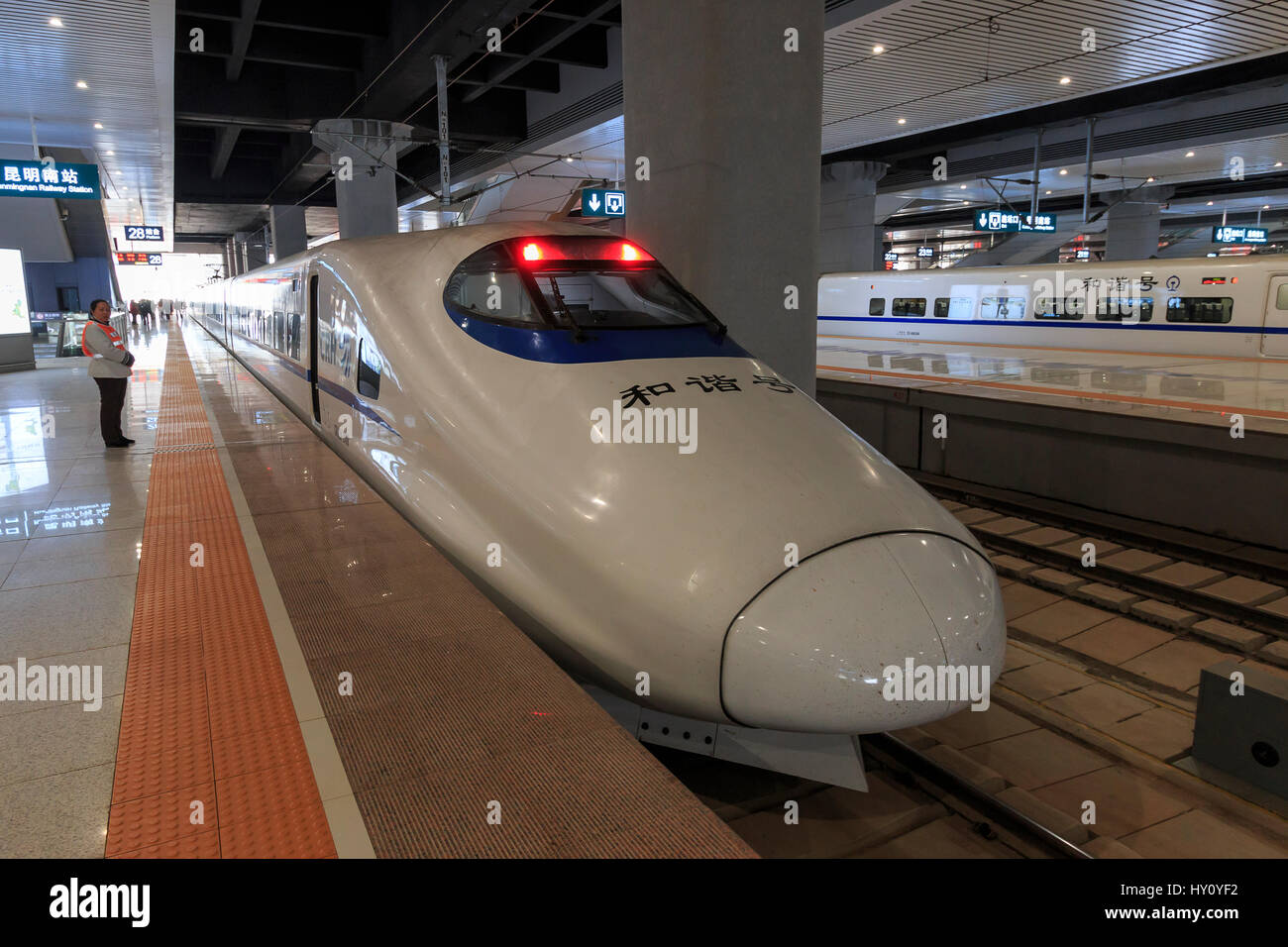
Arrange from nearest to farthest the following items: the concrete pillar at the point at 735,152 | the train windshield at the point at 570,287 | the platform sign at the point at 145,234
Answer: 1. the train windshield at the point at 570,287
2. the concrete pillar at the point at 735,152
3. the platform sign at the point at 145,234

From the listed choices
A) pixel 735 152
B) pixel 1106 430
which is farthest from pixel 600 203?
pixel 735 152

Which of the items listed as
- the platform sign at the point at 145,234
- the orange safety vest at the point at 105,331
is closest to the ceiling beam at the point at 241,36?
the orange safety vest at the point at 105,331

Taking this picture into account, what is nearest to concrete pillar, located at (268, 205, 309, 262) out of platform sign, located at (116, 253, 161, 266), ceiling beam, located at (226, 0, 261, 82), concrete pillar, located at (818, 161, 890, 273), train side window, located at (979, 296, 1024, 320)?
ceiling beam, located at (226, 0, 261, 82)

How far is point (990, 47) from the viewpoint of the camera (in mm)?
12383

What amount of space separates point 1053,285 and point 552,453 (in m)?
15.7

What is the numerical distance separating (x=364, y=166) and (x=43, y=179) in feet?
18.9

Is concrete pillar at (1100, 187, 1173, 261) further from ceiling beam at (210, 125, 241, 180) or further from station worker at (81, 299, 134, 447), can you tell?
station worker at (81, 299, 134, 447)

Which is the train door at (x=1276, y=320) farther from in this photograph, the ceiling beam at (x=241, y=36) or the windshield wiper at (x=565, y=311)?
the ceiling beam at (x=241, y=36)

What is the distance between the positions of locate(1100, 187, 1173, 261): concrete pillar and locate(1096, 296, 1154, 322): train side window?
47.4 ft

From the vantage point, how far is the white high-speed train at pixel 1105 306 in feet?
45.3

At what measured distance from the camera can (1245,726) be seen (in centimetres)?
430

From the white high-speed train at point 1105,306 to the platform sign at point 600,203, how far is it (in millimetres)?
6718

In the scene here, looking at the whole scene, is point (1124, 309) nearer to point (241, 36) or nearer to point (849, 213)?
point (849, 213)
